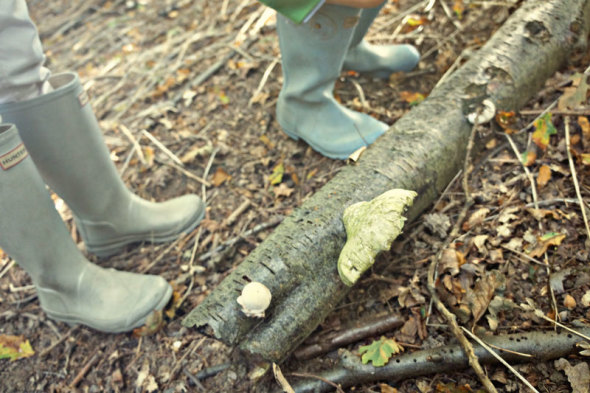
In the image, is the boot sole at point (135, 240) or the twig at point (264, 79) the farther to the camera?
the twig at point (264, 79)

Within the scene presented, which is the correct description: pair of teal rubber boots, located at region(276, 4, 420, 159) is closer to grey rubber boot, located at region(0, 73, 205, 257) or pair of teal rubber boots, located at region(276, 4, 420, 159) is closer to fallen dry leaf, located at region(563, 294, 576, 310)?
grey rubber boot, located at region(0, 73, 205, 257)

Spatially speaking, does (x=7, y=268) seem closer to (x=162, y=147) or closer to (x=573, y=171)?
(x=162, y=147)

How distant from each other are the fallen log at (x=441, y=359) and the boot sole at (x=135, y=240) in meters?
1.37

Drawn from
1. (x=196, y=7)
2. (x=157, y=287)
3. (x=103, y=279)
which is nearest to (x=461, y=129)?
(x=157, y=287)

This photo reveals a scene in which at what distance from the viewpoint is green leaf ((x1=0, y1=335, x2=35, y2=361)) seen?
89.4 inches

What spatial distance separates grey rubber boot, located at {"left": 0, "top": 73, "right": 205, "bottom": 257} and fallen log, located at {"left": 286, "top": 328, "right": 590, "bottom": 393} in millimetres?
1454

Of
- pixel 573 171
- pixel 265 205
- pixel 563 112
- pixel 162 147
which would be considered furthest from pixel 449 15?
pixel 162 147

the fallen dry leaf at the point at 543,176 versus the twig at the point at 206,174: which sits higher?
the fallen dry leaf at the point at 543,176

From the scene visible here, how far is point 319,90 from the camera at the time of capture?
267 cm

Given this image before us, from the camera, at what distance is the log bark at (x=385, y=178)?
1732 mm

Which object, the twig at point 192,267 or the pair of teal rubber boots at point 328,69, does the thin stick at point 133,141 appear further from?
the pair of teal rubber boots at point 328,69

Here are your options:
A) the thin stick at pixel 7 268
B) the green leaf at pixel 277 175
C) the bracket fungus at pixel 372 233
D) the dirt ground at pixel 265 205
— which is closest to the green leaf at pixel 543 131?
the dirt ground at pixel 265 205

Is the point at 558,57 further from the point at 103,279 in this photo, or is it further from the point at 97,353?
the point at 97,353

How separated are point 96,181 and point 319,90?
156 centimetres
